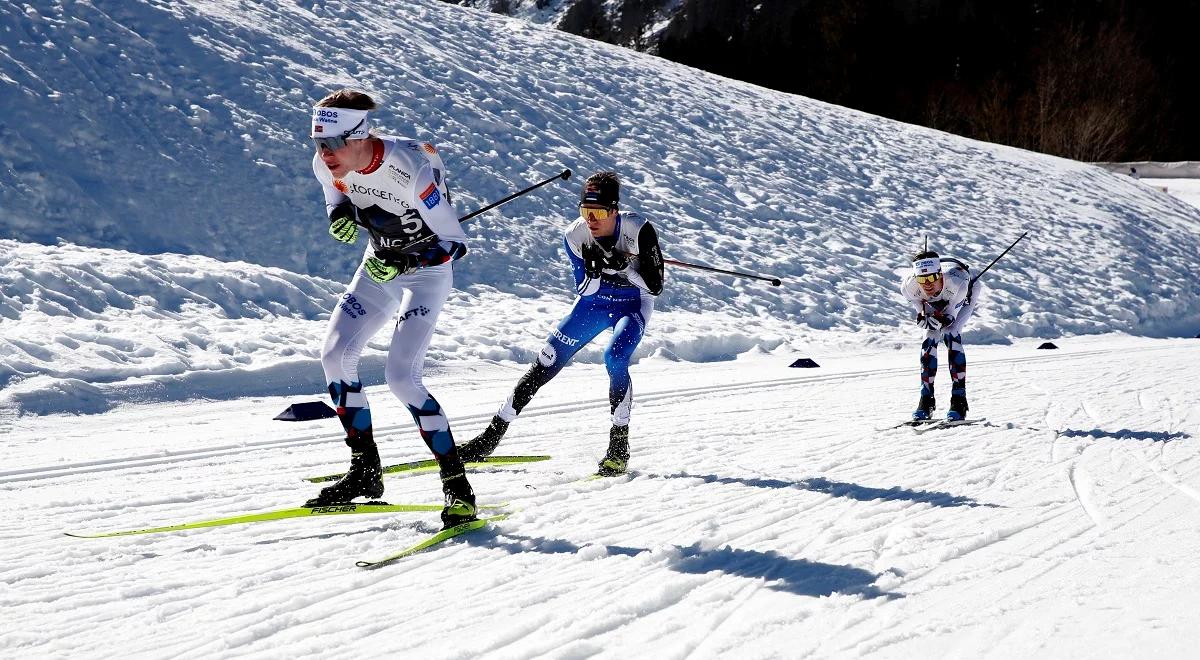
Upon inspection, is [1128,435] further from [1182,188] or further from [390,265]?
[1182,188]

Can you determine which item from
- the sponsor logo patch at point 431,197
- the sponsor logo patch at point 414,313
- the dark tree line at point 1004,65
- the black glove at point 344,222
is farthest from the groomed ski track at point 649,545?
the dark tree line at point 1004,65

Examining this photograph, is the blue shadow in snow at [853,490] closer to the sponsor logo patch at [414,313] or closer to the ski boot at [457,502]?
the ski boot at [457,502]

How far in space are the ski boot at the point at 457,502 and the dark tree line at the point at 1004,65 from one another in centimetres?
4583

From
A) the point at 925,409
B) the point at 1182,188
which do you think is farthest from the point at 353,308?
the point at 1182,188

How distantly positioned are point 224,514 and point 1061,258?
21247mm

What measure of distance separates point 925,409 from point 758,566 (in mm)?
4951

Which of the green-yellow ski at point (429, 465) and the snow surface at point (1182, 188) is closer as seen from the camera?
the green-yellow ski at point (429, 465)

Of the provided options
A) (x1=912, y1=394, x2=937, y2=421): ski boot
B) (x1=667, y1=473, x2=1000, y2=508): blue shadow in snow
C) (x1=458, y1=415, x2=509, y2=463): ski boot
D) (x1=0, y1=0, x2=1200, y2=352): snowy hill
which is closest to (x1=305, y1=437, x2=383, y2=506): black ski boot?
(x1=458, y1=415, x2=509, y2=463): ski boot

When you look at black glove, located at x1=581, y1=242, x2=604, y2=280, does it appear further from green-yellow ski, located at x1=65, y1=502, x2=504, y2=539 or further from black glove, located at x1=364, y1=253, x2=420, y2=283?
green-yellow ski, located at x1=65, y1=502, x2=504, y2=539

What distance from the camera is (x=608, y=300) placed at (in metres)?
7.16

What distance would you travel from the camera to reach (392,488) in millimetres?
6258

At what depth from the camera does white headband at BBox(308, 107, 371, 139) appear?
5109 millimetres

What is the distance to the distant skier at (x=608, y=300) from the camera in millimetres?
6746

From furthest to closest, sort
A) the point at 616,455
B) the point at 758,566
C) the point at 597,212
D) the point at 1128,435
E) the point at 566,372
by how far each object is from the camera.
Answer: the point at 566,372, the point at 1128,435, the point at 597,212, the point at 616,455, the point at 758,566
